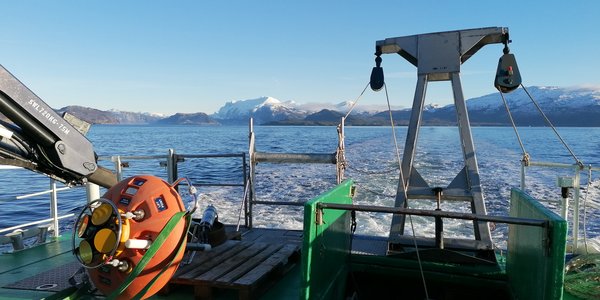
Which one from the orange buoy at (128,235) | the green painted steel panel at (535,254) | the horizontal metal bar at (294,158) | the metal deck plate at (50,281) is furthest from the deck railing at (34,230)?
the green painted steel panel at (535,254)

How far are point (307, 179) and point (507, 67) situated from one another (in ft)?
40.2

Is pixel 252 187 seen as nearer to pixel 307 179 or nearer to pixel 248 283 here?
pixel 248 283

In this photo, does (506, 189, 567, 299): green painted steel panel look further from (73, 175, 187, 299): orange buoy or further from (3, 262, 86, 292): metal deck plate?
(3, 262, 86, 292): metal deck plate

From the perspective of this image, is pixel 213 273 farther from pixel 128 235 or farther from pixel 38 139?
pixel 38 139

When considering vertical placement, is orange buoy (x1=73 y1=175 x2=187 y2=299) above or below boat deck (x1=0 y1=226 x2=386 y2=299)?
above

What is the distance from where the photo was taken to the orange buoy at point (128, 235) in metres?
2.93

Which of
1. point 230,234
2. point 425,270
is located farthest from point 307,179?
point 425,270

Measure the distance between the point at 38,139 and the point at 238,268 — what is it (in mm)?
2126

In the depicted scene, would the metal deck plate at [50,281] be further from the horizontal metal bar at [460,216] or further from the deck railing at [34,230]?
the horizontal metal bar at [460,216]

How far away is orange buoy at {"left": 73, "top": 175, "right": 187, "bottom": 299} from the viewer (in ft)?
9.61

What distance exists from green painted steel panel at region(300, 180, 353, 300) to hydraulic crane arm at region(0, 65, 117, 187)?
1968mm

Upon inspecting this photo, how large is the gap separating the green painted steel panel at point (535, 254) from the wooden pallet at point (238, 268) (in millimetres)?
2229

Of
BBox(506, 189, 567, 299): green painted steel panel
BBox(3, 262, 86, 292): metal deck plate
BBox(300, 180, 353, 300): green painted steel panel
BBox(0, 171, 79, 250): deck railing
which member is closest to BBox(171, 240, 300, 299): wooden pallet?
BBox(300, 180, 353, 300): green painted steel panel

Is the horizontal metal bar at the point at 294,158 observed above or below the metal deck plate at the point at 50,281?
above
